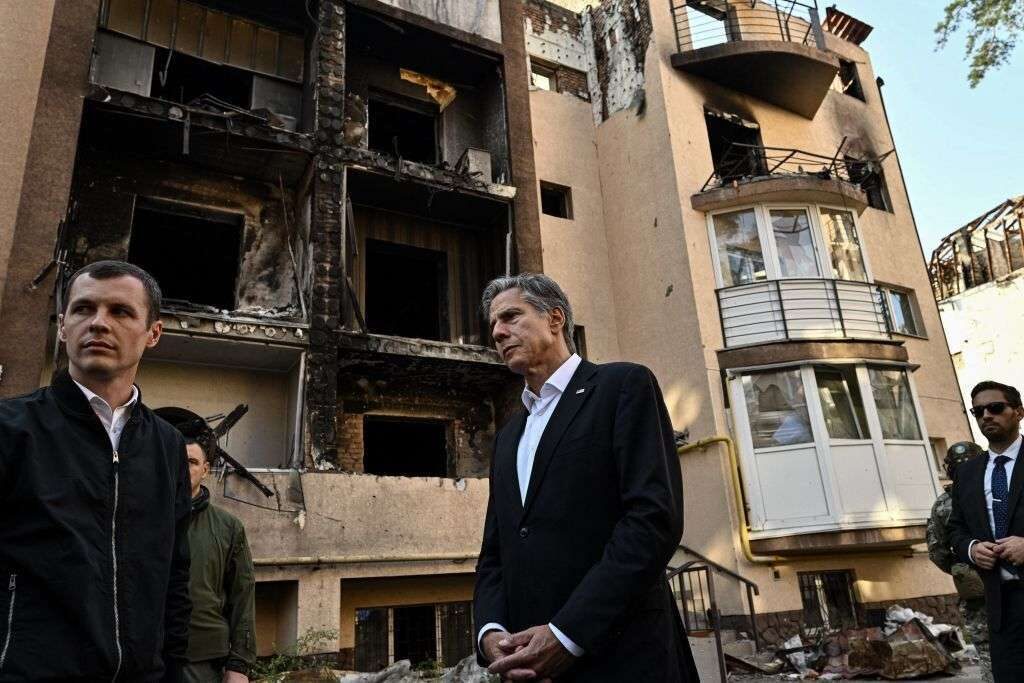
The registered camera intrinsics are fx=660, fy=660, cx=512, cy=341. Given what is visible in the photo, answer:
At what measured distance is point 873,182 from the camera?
677 inches

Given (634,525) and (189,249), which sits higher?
(189,249)

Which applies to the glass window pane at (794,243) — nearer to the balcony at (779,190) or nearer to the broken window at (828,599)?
the balcony at (779,190)

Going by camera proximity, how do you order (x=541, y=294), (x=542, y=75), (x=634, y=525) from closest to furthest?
1. (x=634, y=525)
2. (x=541, y=294)
3. (x=542, y=75)

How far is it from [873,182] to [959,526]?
52.7 feet

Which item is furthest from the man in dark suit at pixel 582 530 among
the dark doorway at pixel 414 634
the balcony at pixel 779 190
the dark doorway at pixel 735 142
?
the dark doorway at pixel 735 142

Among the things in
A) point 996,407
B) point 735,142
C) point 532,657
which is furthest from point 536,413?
point 735,142

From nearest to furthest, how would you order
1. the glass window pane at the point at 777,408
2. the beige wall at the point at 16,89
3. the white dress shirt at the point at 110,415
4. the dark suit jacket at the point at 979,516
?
the white dress shirt at the point at 110,415
the dark suit jacket at the point at 979,516
the beige wall at the point at 16,89
the glass window pane at the point at 777,408

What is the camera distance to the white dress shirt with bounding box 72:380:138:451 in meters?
2.00

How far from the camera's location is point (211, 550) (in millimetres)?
3555

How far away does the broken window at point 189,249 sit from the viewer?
451 inches

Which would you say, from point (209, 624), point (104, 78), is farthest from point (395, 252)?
point (209, 624)

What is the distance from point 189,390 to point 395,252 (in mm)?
4696

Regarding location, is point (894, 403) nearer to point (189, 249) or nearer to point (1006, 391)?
point (1006, 391)

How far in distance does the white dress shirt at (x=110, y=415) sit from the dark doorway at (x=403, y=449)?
10.8 meters
